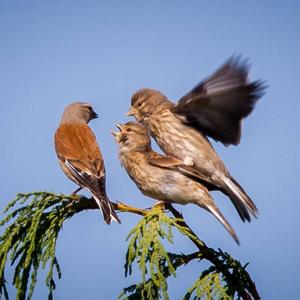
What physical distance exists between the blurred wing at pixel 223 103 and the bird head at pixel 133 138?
45 centimetres

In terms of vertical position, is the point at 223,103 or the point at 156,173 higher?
the point at 223,103

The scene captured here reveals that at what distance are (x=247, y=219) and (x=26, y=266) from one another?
2.07 metres

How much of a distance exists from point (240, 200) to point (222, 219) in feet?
2.33

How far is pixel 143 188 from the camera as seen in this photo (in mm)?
4445

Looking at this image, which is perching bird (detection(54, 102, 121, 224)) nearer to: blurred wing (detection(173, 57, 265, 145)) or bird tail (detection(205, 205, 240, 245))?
bird tail (detection(205, 205, 240, 245))

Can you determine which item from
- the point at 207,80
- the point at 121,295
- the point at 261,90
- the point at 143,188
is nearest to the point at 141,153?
the point at 143,188

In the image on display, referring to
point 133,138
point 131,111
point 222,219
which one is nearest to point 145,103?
point 131,111

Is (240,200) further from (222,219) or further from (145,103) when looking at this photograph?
(145,103)

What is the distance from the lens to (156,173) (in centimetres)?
442

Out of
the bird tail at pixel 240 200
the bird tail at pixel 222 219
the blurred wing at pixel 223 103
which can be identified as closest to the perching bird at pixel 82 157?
the bird tail at pixel 222 219

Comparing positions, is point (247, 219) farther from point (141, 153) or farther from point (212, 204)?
point (141, 153)

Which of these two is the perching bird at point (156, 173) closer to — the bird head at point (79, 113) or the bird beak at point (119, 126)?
the bird beak at point (119, 126)

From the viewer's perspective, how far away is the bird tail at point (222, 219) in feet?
12.0

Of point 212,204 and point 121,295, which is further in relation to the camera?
point 212,204
